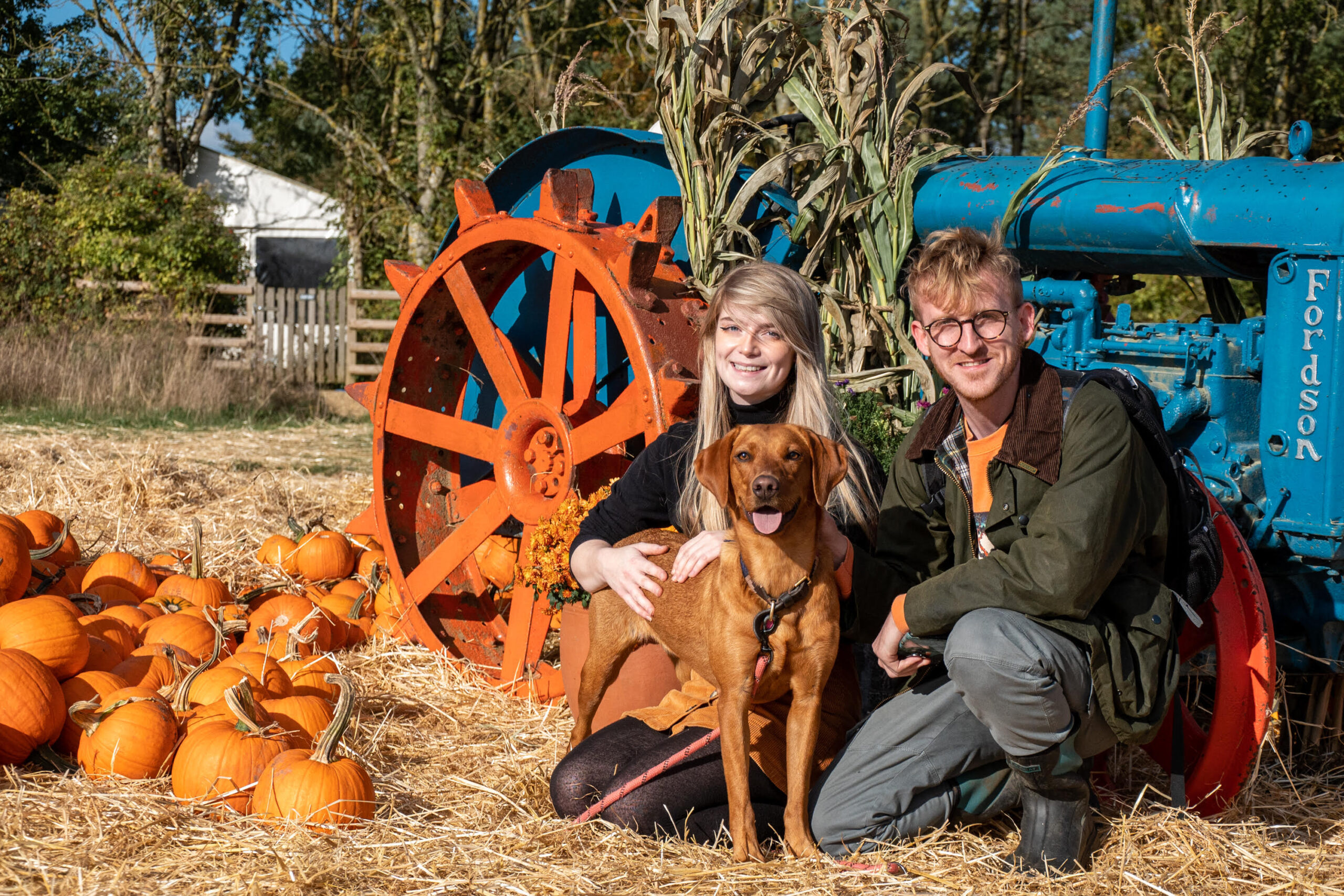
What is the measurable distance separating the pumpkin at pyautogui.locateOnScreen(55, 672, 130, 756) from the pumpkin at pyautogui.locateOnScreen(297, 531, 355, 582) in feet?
5.00

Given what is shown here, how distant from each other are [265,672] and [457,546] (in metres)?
0.93

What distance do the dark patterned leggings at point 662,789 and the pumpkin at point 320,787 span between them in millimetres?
491

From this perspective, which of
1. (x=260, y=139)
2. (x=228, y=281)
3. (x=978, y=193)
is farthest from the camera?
(x=260, y=139)

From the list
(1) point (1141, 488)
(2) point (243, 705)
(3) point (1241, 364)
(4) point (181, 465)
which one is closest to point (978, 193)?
(3) point (1241, 364)

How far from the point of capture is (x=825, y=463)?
96.5 inches

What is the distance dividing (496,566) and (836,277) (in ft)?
5.54

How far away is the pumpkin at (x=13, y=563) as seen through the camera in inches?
144

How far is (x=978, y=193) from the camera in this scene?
3.61 m

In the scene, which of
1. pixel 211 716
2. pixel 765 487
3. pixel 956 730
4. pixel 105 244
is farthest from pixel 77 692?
pixel 105 244

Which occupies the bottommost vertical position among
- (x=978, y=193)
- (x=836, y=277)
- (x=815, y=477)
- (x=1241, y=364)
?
(x=815, y=477)

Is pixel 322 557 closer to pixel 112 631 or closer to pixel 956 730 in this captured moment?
pixel 112 631

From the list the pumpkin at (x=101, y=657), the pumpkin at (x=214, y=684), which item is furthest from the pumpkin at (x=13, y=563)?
the pumpkin at (x=214, y=684)

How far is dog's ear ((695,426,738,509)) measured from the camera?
2453mm

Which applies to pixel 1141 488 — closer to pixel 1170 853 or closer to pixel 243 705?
pixel 1170 853
